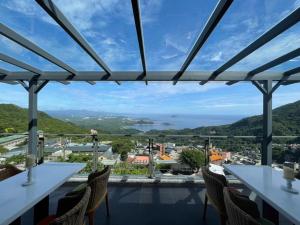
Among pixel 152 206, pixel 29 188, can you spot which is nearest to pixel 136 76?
pixel 152 206

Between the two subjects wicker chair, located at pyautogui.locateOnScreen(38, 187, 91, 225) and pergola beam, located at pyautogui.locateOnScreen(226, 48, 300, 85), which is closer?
wicker chair, located at pyautogui.locateOnScreen(38, 187, 91, 225)

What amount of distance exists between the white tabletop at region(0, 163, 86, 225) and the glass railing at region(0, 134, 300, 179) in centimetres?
215

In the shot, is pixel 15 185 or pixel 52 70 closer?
pixel 15 185

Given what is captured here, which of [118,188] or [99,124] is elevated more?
[99,124]

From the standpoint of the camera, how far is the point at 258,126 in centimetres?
537

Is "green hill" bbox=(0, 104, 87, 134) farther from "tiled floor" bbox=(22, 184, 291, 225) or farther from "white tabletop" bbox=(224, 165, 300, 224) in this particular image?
"white tabletop" bbox=(224, 165, 300, 224)

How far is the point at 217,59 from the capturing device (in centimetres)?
397

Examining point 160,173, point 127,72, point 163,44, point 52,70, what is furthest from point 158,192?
point 52,70

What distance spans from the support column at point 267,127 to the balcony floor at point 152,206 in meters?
1.42

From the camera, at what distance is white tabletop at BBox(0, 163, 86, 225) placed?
72.1 inches

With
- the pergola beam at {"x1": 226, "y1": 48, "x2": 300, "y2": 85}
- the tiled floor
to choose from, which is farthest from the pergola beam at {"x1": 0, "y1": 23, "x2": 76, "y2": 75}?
the pergola beam at {"x1": 226, "y1": 48, "x2": 300, "y2": 85}

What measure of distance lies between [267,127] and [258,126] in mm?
458

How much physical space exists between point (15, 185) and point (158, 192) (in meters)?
2.79

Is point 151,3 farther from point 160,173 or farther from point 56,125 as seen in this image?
point 56,125
